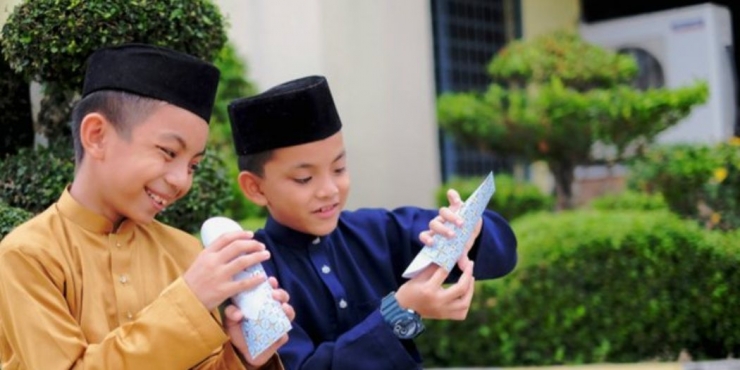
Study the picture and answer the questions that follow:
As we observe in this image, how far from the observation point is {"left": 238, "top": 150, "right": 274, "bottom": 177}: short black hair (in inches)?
102

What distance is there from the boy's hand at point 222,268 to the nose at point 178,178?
20cm

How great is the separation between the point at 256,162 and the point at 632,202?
5451 mm

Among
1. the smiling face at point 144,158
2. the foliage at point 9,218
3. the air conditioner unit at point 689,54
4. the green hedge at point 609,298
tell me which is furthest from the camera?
the air conditioner unit at point 689,54

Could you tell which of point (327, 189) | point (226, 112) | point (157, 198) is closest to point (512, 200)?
point (226, 112)

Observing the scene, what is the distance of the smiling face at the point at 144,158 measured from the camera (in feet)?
7.07

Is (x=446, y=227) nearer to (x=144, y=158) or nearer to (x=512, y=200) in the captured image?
(x=144, y=158)

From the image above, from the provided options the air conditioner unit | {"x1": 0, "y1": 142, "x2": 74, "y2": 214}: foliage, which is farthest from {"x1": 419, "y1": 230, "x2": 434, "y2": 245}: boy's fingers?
the air conditioner unit

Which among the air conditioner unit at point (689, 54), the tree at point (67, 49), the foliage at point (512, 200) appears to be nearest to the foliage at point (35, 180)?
the tree at point (67, 49)

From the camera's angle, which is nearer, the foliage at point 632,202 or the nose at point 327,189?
the nose at point 327,189

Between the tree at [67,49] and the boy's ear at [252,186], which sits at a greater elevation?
the tree at [67,49]

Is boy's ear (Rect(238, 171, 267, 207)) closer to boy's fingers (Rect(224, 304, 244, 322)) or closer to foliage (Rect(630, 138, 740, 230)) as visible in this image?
boy's fingers (Rect(224, 304, 244, 322))

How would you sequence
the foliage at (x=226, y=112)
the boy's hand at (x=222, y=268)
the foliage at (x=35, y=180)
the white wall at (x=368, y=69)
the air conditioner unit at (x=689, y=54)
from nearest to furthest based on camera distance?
the boy's hand at (x=222, y=268)
the foliage at (x=35, y=180)
the foliage at (x=226, y=112)
the white wall at (x=368, y=69)
the air conditioner unit at (x=689, y=54)

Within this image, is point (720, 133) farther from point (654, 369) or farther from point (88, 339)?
point (88, 339)

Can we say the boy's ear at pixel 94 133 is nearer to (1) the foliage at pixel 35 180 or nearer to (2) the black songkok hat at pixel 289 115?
(2) the black songkok hat at pixel 289 115
